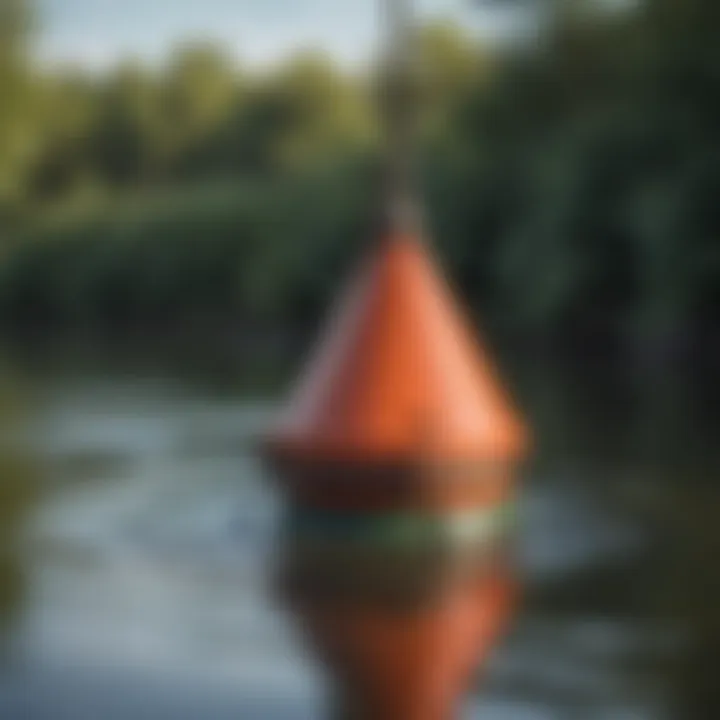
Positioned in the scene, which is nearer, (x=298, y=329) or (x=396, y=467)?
(x=396, y=467)

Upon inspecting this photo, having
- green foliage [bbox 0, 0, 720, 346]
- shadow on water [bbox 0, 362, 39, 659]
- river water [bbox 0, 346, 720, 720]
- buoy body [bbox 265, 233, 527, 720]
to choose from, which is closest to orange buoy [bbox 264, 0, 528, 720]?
buoy body [bbox 265, 233, 527, 720]

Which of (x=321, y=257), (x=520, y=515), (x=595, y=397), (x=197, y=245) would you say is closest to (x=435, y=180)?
(x=321, y=257)

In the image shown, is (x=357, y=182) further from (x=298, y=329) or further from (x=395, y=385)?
(x=395, y=385)

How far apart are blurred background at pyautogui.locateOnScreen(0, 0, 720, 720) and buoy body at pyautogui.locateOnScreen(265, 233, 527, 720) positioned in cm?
28

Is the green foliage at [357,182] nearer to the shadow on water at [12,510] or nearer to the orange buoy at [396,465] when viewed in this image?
the shadow on water at [12,510]

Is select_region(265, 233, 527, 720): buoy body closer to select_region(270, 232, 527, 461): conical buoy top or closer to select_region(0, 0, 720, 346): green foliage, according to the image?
select_region(270, 232, 527, 461): conical buoy top

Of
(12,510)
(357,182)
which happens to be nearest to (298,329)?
(357,182)

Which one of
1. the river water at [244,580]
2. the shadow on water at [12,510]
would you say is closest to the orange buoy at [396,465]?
the river water at [244,580]

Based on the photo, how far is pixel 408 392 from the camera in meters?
9.82

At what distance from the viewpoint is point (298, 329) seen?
118 feet

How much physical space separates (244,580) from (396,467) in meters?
1.05

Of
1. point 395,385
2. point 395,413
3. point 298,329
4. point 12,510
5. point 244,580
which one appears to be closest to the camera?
point 244,580

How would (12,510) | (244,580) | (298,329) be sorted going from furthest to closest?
1. (298,329)
2. (12,510)
3. (244,580)

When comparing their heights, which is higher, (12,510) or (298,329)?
(298,329)
